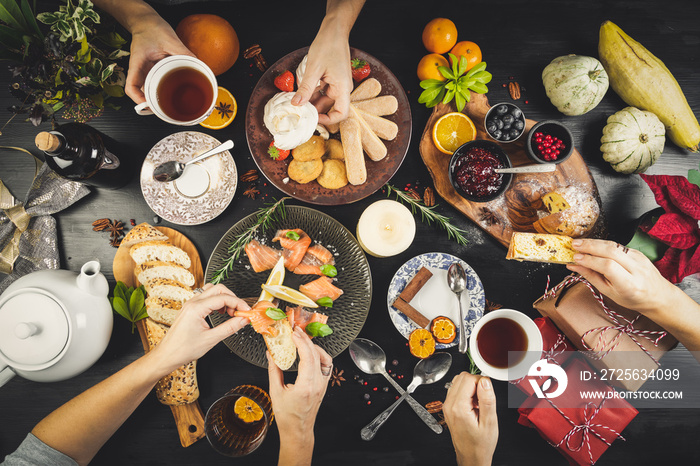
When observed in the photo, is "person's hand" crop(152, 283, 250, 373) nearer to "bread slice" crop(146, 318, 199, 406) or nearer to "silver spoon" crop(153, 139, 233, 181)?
"bread slice" crop(146, 318, 199, 406)

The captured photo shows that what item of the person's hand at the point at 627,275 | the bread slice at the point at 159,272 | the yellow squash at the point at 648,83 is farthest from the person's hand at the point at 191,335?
the yellow squash at the point at 648,83

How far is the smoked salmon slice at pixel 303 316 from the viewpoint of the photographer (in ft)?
5.34

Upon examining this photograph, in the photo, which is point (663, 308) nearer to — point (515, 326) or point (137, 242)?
point (515, 326)

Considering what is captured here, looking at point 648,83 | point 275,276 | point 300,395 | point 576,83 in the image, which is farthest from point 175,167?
point 648,83

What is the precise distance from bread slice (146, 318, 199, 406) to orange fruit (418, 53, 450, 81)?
1.70 m

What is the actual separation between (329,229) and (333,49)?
778mm

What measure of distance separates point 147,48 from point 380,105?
1007mm

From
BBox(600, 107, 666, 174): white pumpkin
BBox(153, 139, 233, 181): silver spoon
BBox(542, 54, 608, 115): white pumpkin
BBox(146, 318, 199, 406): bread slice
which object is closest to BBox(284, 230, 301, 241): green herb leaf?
BBox(153, 139, 233, 181): silver spoon

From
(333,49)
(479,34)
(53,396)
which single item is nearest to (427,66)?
(479,34)

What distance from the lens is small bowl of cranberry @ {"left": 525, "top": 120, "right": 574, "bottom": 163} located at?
1.63 metres

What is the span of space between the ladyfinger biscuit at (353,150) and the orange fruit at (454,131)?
1.24ft

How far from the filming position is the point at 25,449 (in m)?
1.31

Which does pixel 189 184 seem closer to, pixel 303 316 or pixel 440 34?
pixel 303 316

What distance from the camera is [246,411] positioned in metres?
1.68
